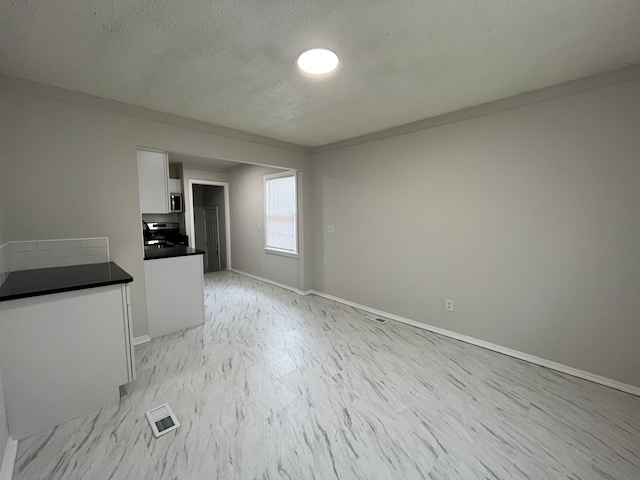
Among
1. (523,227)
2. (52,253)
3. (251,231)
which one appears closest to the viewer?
(52,253)

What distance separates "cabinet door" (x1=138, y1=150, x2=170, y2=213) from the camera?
306 cm

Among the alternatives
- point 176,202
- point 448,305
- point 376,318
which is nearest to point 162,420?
point 376,318

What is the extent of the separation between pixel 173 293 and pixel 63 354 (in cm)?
141

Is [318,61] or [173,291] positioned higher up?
[318,61]

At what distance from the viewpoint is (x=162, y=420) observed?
1879 millimetres

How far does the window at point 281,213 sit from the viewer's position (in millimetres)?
5082

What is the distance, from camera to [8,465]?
1488 mm

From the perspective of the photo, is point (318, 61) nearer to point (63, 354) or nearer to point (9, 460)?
point (63, 354)

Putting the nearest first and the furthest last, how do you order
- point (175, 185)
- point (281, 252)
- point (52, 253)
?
point (52, 253)
point (281, 252)
point (175, 185)

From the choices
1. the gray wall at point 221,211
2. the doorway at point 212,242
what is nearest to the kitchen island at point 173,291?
the gray wall at point 221,211

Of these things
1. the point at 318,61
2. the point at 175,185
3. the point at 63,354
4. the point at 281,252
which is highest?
the point at 318,61

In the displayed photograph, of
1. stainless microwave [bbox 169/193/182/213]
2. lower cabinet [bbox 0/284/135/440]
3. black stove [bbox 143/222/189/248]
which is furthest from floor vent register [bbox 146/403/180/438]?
stainless microwave [bbox 169/193/182/213]

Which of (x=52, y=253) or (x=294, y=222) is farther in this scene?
(x=294, y=222)

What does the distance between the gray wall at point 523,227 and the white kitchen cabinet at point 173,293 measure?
236cm
